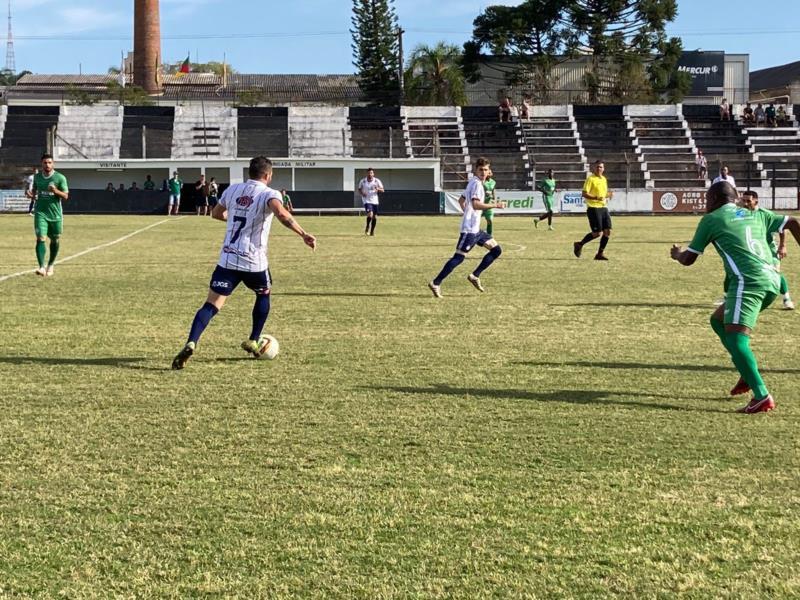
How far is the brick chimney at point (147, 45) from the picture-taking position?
3393 inches

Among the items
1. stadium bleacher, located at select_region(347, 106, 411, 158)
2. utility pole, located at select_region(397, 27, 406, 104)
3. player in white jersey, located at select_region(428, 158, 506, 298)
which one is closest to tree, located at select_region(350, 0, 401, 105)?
utility pole, located at select_region(397, 27, 406, 104)

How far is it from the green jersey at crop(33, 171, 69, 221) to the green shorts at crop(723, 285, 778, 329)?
11857mm

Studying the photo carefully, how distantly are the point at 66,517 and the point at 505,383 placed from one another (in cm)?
406

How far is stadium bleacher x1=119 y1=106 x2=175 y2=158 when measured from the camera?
2299 inches

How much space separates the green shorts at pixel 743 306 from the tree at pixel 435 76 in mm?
70810

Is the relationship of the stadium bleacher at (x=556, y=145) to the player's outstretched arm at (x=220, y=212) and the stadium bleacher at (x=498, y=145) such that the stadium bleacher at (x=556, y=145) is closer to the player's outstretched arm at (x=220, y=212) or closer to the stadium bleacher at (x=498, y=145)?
the stadium bleacher at (x=498, y=145)

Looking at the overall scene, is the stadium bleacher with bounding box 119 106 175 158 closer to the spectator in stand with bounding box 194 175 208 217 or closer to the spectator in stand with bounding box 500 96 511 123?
the spectator in stand with bounding box 194 175 208 217

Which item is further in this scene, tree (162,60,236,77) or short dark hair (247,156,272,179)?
tree (162,60,236,77)

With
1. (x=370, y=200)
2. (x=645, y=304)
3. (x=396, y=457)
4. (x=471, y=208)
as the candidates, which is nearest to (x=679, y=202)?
(x=370, y=200)

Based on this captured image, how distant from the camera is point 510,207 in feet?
169

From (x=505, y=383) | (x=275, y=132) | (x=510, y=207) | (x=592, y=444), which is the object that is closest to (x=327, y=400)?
(x=505, y=383)

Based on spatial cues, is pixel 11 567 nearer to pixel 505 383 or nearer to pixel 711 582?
pixel 711 582

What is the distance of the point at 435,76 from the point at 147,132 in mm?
27660

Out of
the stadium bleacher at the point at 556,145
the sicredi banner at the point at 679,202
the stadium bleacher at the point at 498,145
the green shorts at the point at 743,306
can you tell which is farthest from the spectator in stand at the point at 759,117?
the green shorts at the point at 743,306
